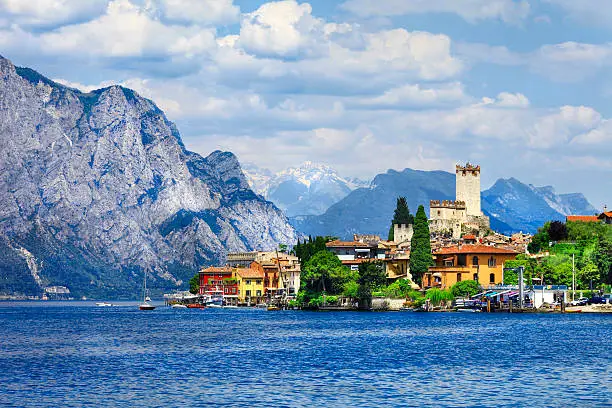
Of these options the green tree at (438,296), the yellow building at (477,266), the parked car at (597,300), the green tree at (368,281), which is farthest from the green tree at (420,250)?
the parked car at (597,300)

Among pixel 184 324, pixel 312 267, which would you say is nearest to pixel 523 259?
pixel 312 267

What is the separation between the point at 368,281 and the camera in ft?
592

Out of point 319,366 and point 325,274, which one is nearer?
point 319,366

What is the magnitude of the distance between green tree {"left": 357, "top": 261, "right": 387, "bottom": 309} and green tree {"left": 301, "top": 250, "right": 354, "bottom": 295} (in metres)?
5.50

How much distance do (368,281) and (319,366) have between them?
343ft

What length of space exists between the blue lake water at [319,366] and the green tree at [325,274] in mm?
59628

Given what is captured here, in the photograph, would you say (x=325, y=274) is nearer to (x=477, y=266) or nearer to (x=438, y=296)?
(x=438, y=296)

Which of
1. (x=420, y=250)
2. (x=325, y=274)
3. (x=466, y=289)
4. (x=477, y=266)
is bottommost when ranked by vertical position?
(x=466, y=289)

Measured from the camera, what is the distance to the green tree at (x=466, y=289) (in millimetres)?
167625

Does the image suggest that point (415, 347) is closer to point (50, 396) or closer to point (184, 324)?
point (50, 396)

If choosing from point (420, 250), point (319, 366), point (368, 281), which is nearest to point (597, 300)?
point (420, 250)

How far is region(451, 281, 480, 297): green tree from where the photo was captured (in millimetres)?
167625

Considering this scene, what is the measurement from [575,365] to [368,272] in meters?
105

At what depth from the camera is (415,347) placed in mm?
91812
